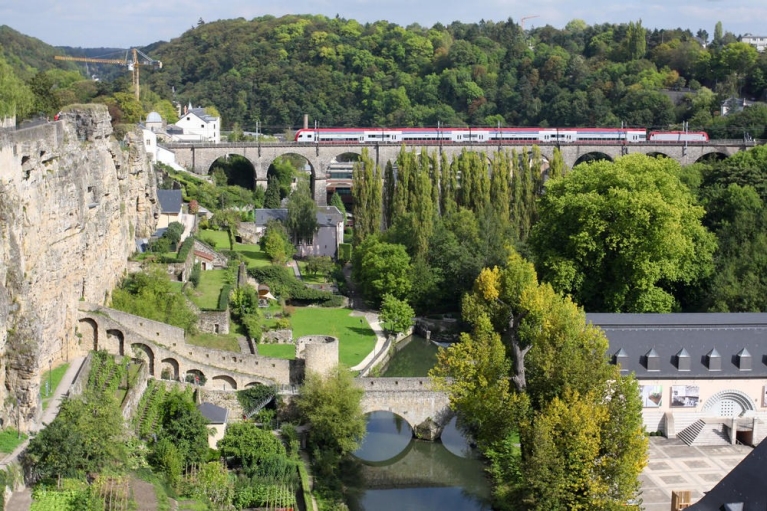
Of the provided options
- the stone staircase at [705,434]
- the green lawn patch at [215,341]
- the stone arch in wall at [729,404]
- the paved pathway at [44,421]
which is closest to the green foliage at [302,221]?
the green lawn patch at [215,341]

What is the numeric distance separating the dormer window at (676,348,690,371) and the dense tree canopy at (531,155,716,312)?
7.20m

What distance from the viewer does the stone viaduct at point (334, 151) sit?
2874 inches

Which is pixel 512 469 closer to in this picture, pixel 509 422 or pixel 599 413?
pixel 509 422

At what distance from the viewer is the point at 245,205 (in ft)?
220

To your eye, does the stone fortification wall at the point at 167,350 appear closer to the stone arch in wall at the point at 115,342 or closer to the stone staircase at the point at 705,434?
the stone arch in wall at the point at 115,342

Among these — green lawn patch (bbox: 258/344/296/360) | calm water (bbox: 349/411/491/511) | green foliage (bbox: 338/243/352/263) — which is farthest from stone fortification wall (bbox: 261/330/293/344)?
green foliage (bbox: 338/243/352/263)

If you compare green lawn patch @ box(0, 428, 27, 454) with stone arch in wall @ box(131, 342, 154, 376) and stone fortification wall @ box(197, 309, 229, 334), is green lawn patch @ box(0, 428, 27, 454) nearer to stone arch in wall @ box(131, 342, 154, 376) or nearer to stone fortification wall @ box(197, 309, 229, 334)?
stone arch in wall @ box(131, 342, 154, 376)

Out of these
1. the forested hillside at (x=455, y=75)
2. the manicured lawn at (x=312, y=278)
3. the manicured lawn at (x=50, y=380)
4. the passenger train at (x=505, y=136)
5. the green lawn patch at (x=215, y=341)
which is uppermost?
the forested hillside at (x=455, y=75)

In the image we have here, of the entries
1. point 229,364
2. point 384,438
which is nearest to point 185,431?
point 229,364

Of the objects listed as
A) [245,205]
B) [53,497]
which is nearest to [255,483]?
[53,497]

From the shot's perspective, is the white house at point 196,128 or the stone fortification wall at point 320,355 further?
the white house at point 196,128

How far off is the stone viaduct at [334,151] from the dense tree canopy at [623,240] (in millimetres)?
28935

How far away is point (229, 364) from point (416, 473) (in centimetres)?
681

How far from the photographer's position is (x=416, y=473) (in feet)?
107
